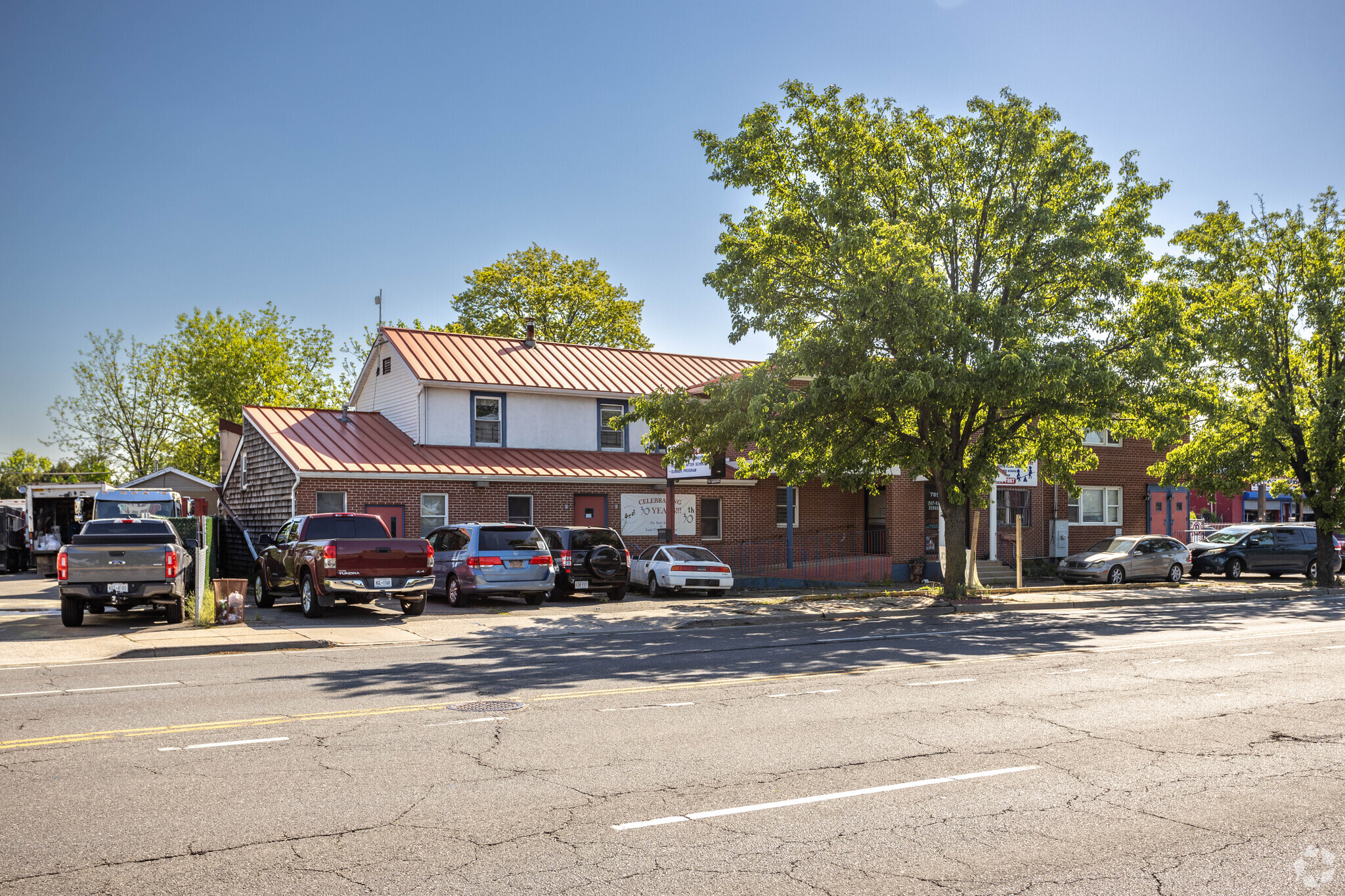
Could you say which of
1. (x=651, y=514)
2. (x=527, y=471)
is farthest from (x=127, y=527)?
(x=651, y=514)

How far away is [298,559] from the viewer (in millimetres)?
18953

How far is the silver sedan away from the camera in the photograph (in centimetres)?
3012

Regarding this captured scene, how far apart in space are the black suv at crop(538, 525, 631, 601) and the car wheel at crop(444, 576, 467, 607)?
2285mm

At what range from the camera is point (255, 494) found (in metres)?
30.0

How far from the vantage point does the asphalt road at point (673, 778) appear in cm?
522

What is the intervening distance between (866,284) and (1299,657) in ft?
31.9

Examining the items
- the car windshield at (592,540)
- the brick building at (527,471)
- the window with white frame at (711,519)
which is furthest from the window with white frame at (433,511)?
the window with white frame at (711,519)

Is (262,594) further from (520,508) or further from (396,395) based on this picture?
(396,395)

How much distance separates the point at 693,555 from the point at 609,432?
7.50 m

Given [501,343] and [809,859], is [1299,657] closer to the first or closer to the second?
[809,859]

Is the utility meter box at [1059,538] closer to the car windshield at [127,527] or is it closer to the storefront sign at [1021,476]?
the storefront sign at [1021,476]

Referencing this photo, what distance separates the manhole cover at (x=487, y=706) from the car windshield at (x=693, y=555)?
14862mm

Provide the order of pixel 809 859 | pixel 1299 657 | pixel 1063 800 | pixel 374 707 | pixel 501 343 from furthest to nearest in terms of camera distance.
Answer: pixel 501 343 → pixel 1299 657 → pixel 374 707 → pixel 1063 800 → pixel 809 859

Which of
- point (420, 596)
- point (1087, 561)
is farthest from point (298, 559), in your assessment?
point (1087, 561)
